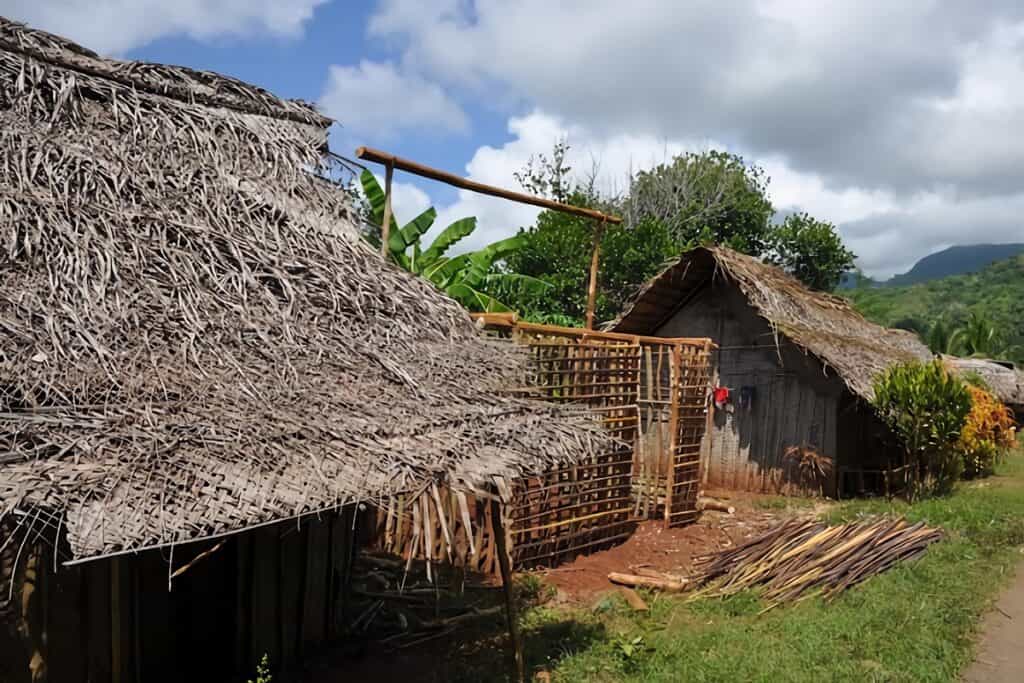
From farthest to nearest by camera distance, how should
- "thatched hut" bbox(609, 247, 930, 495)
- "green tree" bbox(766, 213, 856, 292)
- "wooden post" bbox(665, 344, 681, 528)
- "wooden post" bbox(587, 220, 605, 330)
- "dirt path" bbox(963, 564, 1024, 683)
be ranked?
"green tree" bbox(766, 213, 856, 292) < "thatched hut" bbox(609, 247, 930, 495) < "wooden post" bbox(665, 344, 681, 528) < "wooden post" bbox(587, 220, 605, 330) < "dirt path" bbox(963, 564, 1024, 683)

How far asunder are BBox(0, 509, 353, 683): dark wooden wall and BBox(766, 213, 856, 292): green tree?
21.7m

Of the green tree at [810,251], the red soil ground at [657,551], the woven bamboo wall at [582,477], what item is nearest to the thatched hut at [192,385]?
the woven bamboo wall at [582,477]

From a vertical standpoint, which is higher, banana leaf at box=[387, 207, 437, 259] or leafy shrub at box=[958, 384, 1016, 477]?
banana leaf at box=[387, 207, 437, 259]

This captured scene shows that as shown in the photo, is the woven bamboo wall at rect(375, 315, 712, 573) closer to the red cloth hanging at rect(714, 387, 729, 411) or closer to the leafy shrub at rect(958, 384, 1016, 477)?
the red cloth hanging at rect(714, 387, 729, 411)

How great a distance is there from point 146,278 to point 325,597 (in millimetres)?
2618

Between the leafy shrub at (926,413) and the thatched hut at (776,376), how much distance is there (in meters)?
0.37

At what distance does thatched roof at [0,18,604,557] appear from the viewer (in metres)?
3.46

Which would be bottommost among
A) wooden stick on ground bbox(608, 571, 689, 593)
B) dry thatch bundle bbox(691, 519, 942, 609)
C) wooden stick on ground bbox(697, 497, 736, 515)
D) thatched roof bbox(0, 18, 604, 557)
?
wooden stick on ground bbox(608, 571, 689, 593)

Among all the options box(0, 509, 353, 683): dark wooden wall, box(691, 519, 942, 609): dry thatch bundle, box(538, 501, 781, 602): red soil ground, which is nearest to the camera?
box(0, 509, 353, 683): dark wooden wall

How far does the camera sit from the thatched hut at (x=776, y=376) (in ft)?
37.1

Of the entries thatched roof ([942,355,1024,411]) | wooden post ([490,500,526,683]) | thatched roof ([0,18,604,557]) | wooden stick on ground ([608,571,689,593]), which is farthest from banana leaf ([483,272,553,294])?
thatched roof ([942,355,1024,411])

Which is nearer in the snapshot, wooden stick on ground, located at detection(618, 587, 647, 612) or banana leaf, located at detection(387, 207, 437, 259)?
wooden stick on ground, located at detection(618, 587, 647, 612)

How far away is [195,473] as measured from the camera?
350cm

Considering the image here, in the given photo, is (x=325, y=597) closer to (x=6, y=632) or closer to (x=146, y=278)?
(x=6, y=632)
